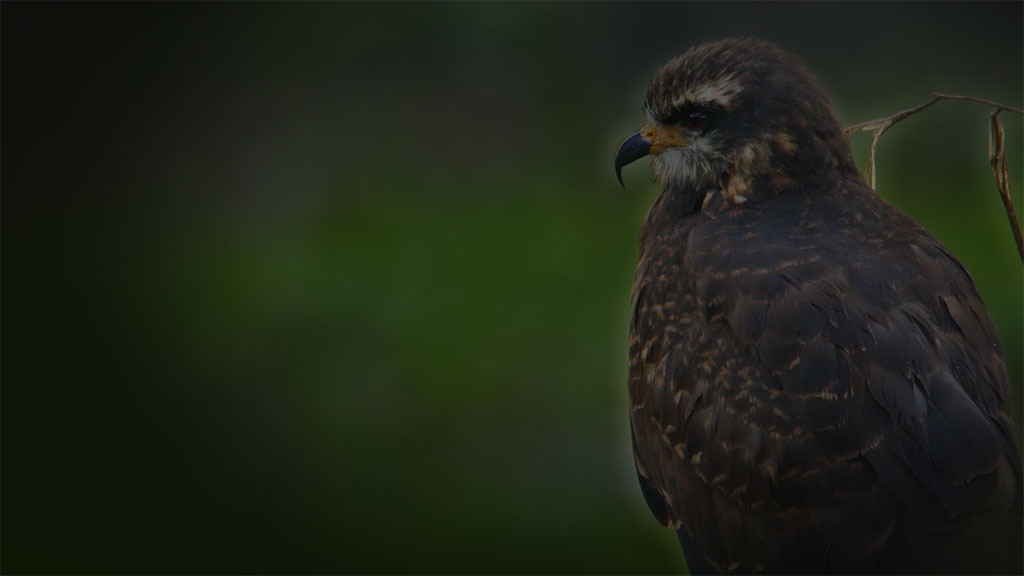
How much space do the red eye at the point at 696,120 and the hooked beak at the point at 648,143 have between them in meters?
0.05

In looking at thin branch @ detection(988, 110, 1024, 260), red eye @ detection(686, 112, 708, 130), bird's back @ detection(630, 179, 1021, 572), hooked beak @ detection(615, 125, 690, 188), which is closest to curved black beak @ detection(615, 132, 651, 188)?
hooked beak @ detection(615, 125, 690, 188)

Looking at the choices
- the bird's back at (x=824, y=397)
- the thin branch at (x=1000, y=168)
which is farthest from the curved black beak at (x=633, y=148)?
the thin branch at (x=1000, y=168)

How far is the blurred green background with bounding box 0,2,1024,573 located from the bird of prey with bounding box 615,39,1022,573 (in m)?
2.84

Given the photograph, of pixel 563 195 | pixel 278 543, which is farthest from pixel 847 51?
pixel 278 543

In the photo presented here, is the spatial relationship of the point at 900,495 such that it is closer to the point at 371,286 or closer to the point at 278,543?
the point at 278,543

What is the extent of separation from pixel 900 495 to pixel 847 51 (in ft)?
21.4

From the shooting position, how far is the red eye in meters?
4.08

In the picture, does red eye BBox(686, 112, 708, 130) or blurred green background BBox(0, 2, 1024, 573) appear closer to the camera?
red eye BBox(686, 112, 708, 130)

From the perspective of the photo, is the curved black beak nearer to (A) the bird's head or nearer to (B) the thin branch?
(A) the bird's head

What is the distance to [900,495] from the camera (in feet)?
10.8

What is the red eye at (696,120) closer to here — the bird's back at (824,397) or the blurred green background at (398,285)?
the bird's back at (824,397)

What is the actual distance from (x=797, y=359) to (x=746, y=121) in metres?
0.90

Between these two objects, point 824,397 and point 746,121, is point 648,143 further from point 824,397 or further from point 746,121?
point 824,397

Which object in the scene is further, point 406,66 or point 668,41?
point 406,66
